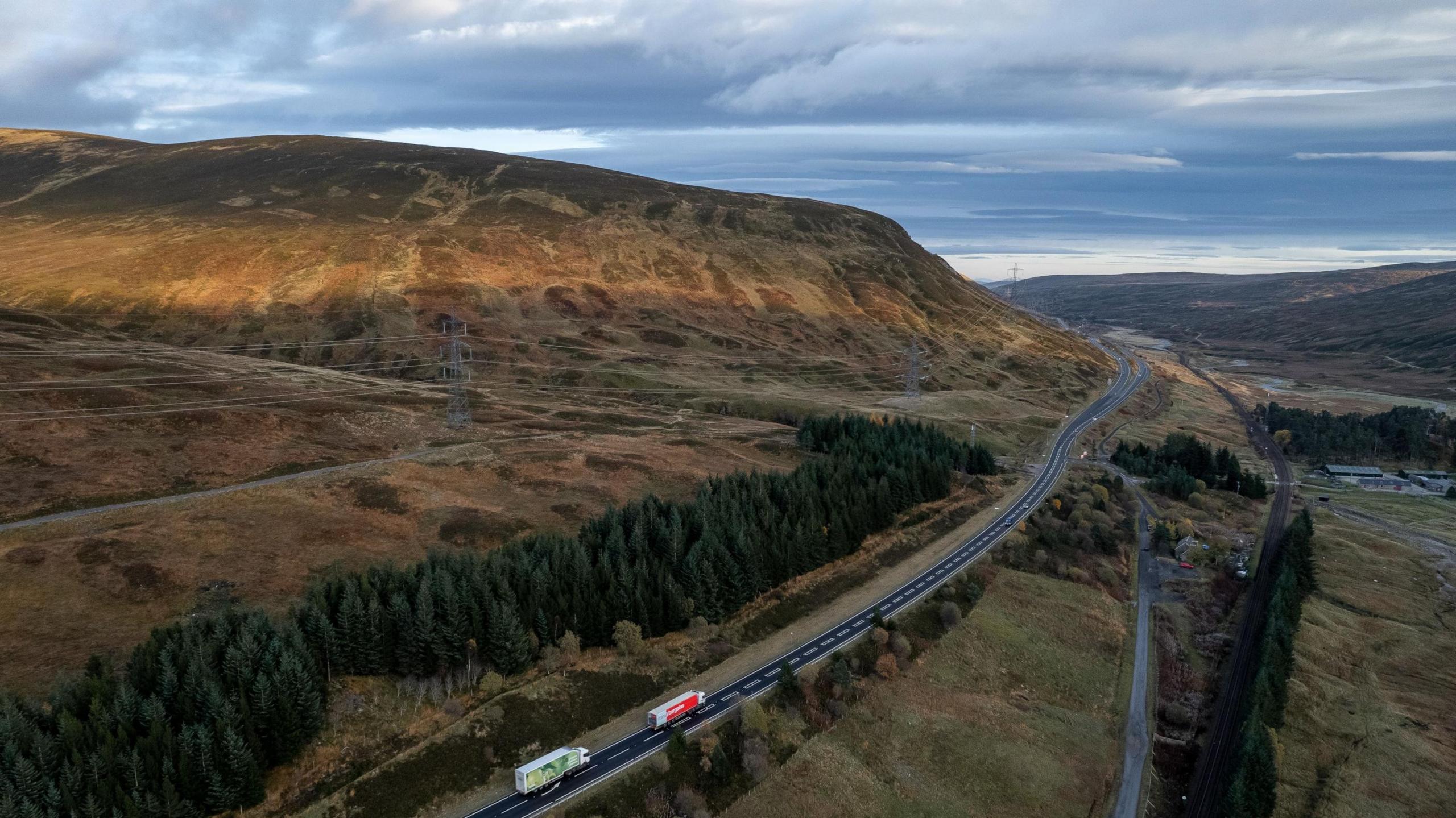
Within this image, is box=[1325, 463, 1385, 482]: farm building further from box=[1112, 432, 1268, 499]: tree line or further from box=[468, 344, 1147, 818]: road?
box=[468, 344, 1147, 818]: road

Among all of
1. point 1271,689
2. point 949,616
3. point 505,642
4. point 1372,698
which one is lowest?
point 1372,698

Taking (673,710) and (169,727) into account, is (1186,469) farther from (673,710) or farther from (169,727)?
(169,727)

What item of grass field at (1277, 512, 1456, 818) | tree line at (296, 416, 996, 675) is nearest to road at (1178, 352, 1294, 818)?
grass field at (1277, 512, 1456, 818)

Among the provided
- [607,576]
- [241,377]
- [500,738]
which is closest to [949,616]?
[607,576]

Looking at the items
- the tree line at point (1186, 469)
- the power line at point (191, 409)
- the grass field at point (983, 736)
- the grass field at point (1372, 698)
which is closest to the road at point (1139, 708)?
the grass field at point (983, 736)

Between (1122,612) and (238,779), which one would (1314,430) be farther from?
(238,779)

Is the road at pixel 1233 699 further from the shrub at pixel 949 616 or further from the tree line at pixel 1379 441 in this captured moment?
the tree line at pixel 1379 441
